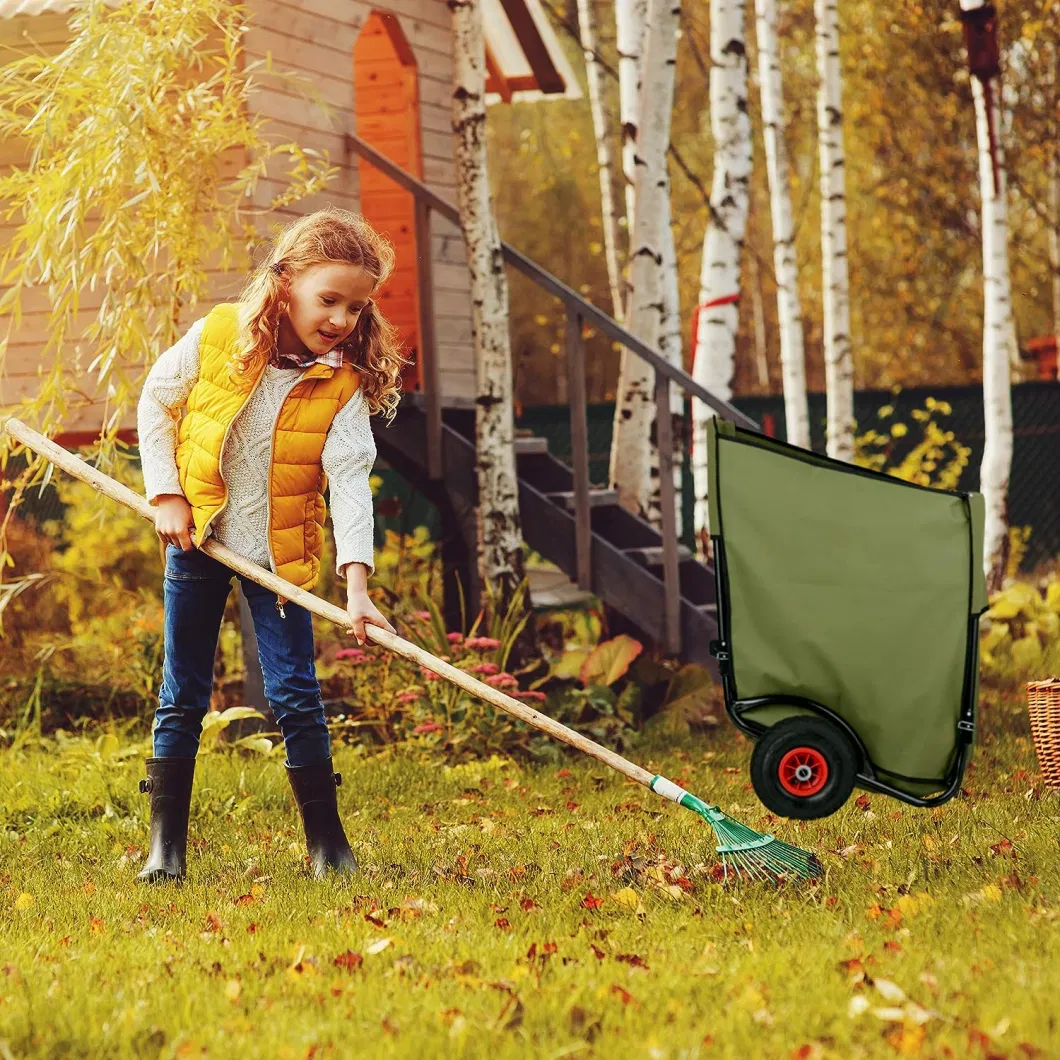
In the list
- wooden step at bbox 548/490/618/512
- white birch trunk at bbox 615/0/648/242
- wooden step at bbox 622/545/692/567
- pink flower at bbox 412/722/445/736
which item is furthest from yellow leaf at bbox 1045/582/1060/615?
pink flower at bbox 412/722/445/736

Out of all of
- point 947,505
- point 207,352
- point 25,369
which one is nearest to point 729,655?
point 947,505

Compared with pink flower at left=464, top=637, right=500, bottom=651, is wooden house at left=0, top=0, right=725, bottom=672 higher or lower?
higher

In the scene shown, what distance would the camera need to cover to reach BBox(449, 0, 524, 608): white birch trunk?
708 cm

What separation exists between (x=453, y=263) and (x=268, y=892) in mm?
5006

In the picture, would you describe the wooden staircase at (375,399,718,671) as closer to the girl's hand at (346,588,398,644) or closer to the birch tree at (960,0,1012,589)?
the birch tree at (960,0,1012,589)

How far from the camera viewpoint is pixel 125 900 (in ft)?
13.5

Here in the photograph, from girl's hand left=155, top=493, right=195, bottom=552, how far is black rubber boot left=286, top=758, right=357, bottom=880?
76 centimetres

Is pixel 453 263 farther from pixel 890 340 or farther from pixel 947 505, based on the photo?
pixel 890 340

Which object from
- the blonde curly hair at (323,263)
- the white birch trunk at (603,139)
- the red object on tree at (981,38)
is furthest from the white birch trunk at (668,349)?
the blonde curly hair at (323,263)

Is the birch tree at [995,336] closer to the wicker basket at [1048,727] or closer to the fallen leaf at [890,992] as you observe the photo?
the wicker basket at [1048,727]

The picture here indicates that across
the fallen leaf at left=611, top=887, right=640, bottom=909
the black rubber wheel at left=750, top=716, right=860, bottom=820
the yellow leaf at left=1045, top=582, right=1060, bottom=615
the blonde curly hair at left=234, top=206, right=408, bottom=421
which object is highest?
the blonde curly hair at left=234, top=206, right=408, bottom=421


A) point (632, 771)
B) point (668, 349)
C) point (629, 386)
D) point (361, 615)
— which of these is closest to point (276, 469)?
point (361, 615)

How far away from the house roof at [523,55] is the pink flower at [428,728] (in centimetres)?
524

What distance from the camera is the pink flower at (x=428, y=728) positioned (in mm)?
6328
